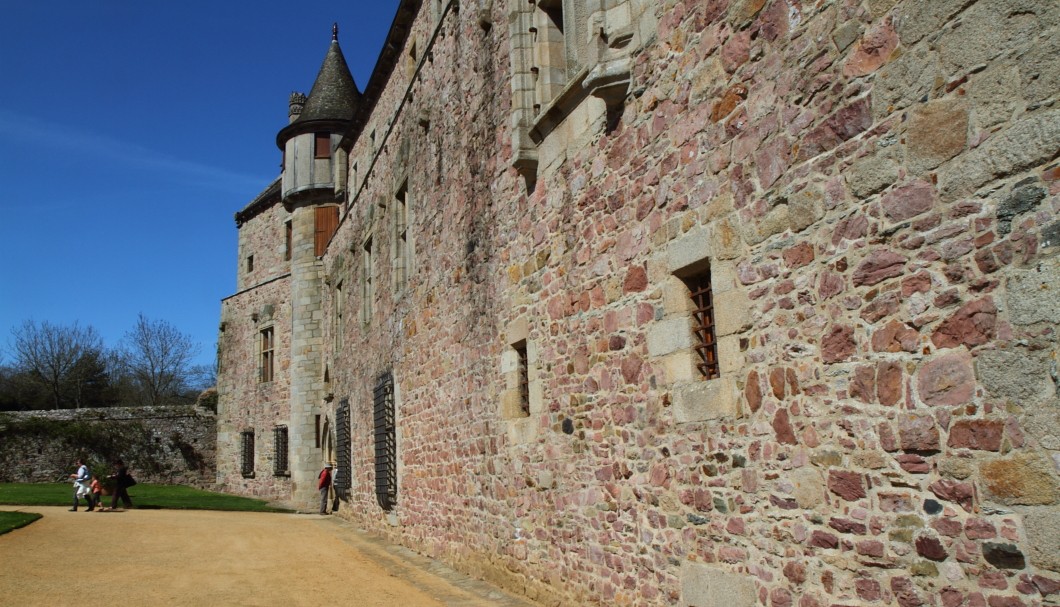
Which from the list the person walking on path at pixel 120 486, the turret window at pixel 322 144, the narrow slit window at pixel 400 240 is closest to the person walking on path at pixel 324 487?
the person walking on path at pixel 120 486

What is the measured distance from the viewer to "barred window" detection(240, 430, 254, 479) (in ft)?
92.3

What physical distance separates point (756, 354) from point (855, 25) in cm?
178

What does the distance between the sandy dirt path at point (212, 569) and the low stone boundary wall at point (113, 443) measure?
15637mm

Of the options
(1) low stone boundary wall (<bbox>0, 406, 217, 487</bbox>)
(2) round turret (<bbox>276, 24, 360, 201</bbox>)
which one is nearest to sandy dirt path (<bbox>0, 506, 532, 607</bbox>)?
(2) round turret (<bbox>276, 24, 360, 201</bbox>)

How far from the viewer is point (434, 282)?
11047 mm

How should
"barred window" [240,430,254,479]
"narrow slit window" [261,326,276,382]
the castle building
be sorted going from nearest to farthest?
the castle building → "barred window" [240,430,254,479] → "narrow slit window" [261,326,276,382]

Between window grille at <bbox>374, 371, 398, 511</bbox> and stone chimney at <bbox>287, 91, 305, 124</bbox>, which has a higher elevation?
stone chimney at <bbox>287, 91, 305, 124</bbox>

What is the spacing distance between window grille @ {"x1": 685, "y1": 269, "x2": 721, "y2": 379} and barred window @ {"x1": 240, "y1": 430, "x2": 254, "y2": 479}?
2562cm

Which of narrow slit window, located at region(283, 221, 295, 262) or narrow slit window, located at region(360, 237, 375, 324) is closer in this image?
narrow slit window, located at region(360, 237, 375, 324)

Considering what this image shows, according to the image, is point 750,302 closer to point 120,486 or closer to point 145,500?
point 120,486

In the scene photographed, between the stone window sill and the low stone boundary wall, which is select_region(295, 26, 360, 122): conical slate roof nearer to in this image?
the low stone boundary wall

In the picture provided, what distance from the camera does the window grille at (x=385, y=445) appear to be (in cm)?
1316

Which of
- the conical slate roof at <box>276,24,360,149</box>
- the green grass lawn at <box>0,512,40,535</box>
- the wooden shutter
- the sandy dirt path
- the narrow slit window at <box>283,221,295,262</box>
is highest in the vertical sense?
the conical slate roof at <box>276,24,360,149</box>

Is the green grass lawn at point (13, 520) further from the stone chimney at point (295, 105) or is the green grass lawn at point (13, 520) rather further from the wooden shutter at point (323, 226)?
the stone chimney at point (295, 105)
